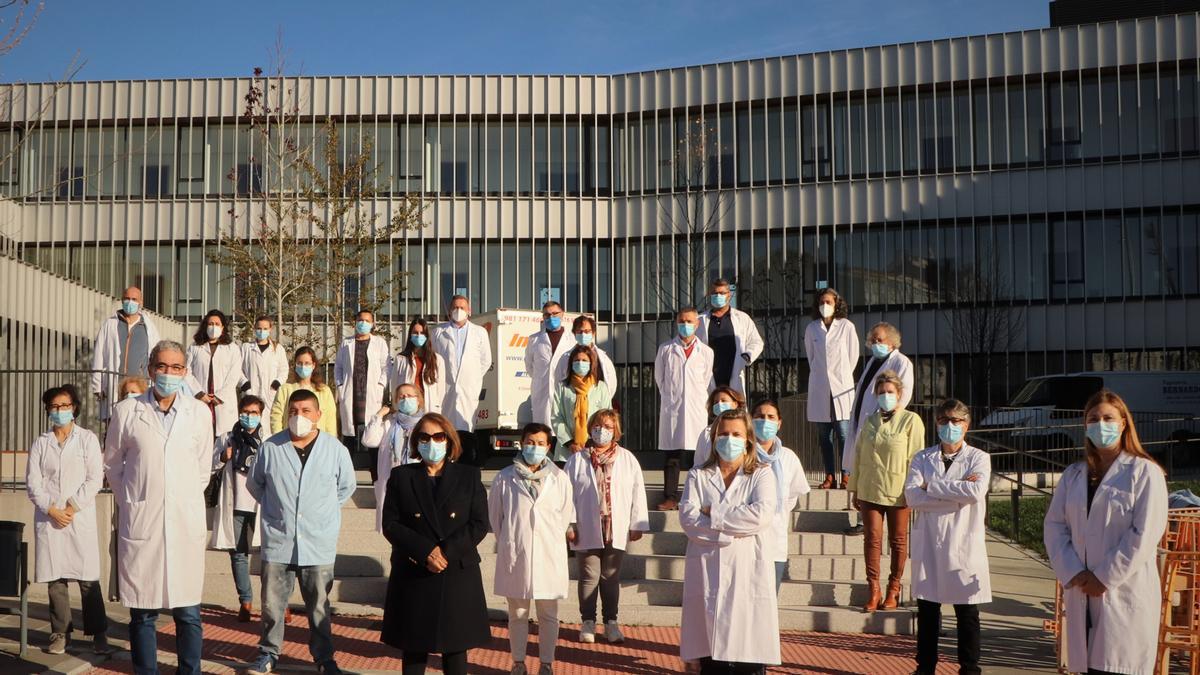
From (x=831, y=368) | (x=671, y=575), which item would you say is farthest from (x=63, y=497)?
(x=831, y=368)

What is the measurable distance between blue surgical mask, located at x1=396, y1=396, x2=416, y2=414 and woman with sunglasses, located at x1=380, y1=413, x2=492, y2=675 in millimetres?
3871

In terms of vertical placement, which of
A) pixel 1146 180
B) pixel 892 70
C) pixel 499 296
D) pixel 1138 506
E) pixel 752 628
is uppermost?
pixel 892 70

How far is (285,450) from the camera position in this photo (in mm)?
10898

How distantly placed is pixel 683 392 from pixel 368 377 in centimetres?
372

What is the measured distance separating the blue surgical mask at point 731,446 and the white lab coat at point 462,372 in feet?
25.8

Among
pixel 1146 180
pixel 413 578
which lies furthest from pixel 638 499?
pixel 1146 180

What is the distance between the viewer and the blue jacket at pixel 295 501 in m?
10.8

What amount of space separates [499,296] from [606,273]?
3.29 m

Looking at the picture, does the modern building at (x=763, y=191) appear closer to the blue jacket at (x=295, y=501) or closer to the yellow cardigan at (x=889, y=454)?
the yellow cardigan at (x=889, y=454)

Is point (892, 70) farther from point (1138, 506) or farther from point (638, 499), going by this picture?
point (1138, 506)

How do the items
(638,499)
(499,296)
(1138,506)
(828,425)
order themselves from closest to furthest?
(1138,506), (638,499), (828,425), (499,296)

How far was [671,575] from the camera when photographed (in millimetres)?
14016

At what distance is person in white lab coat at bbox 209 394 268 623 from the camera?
1312 centimetres

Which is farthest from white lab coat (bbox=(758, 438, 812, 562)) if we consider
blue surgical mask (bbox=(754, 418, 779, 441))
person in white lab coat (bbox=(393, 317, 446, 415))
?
person in white lab coat (bbox=(393, 317, 446, 415))
